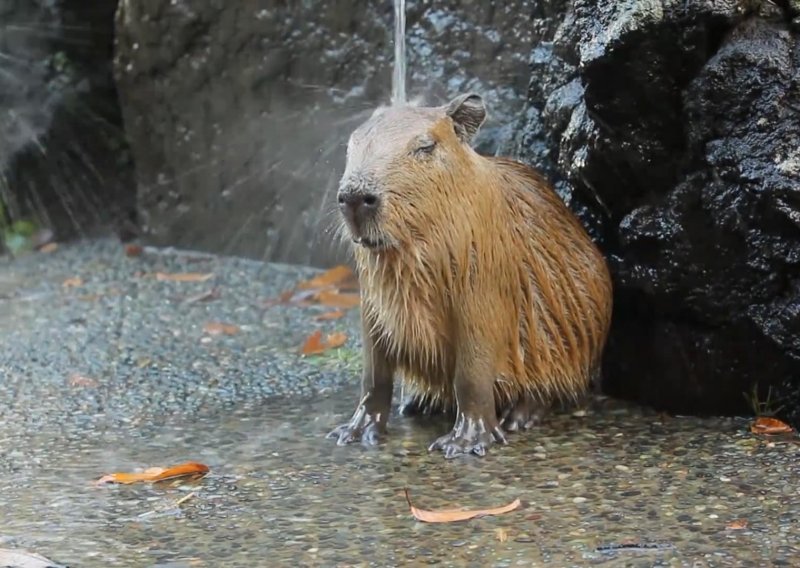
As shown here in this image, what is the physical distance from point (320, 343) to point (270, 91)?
5.96ft

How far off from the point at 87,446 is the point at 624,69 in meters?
2.14

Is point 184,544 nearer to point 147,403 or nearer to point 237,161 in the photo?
point 147,403

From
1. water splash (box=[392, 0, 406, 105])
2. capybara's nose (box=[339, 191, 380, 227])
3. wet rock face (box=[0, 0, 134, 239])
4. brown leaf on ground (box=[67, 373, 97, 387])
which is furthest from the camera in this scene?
wet rock face (box=[0, 0, 134, 239])

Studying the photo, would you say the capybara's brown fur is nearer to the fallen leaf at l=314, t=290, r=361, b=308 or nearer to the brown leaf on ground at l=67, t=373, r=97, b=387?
the brown leaf on ground at l=67, t=373, r=97, b=387

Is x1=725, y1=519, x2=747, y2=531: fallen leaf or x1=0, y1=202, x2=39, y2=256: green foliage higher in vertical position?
x1=0, y1=202, x2=39, y2=256: green foliage

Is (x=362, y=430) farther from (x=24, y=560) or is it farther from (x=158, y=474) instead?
(x=24, y=560)

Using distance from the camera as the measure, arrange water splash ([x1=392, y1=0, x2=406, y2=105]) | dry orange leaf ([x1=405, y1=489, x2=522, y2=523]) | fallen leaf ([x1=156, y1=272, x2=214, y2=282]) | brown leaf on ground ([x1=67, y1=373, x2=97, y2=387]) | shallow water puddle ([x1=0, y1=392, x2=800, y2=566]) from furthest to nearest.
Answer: fallen leaf ([x1=156, y1=272, x2=214, y2=282]) < water splash ([x1=392, y1=0, x2=406, y2=105]) < brown leaf on ground ([x1=67, y1=373, x2=97, y2=387]) < dry orange leaf ([x1=405, y1=489, x2=522, y2=523]) < shallow water puddle ([x1=0, y1=392, x2=800, y2=566])

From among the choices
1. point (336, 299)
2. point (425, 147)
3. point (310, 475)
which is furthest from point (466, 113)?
point (336, 299)

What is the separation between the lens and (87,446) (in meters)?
3.86

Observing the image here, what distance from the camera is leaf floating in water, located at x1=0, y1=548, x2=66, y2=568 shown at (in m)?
2.75

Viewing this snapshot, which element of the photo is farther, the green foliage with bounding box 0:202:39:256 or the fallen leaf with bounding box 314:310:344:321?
the green foliage with bounding box 0:202:39:256

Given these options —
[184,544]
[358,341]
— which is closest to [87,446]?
[184,544]

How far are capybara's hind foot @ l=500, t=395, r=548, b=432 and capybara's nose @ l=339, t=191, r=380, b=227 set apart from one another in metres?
0.90

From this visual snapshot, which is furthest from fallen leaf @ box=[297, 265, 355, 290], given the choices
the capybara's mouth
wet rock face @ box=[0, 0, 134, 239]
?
the capybara's mouth
